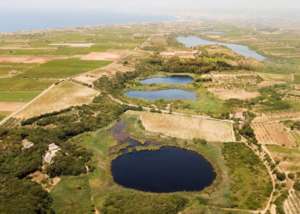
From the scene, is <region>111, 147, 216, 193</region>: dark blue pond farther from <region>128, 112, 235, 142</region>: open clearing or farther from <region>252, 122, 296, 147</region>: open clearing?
<region>252, 122, 296, 147</region>: open clearing

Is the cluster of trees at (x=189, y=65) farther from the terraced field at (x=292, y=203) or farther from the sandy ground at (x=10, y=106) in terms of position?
the terraced field at (x=292, y=203)

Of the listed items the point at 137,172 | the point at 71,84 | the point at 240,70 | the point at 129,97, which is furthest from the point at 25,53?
the point at 137,172

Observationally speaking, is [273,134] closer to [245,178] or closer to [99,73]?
[245,178]

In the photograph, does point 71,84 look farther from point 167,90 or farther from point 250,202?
point 250,202

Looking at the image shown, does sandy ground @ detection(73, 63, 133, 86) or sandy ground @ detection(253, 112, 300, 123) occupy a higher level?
sandy ground @ detection(73, 63, 133, 86)

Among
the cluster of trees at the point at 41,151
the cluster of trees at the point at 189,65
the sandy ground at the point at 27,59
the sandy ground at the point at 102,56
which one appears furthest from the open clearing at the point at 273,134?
the sandy ground at the point at 27,59

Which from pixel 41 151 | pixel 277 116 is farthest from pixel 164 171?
pixel 277 116

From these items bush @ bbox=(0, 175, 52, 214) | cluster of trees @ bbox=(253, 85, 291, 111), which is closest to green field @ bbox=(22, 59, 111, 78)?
cluster of trees @ bbox=(253, 85, 291, 111)
